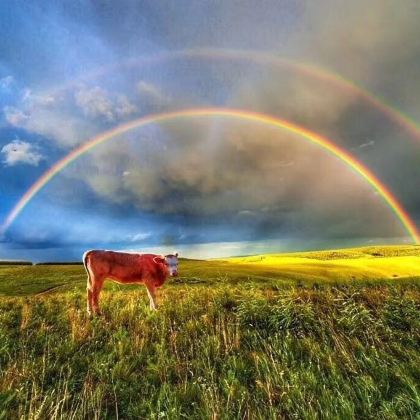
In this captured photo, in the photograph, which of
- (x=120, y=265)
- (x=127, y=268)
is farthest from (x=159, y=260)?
(x=120, y=265)

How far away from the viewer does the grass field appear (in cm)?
525

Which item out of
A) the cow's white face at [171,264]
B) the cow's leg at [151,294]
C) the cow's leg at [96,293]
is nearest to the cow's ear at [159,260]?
the cow's white face at [171,264]

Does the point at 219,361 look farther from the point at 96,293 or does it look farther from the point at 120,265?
the point at 120,265

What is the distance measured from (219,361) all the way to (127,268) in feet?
29.2

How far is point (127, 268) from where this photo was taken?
15.2 meters

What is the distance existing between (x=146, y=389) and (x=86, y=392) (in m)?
0.89

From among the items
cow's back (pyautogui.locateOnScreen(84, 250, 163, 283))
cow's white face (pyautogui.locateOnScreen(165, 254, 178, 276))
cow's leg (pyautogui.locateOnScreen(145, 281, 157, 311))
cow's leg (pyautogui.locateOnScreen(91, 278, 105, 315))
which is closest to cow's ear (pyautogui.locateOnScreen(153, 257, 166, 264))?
cow's back (pyautogui.locateOnScreen(84, 250, 163, 283))

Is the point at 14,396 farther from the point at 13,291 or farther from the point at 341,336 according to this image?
the point at 13,291

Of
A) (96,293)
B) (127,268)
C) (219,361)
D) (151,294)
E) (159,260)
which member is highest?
(159,260)

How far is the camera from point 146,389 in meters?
5.88

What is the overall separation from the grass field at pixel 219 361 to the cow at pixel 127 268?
96.7 inches

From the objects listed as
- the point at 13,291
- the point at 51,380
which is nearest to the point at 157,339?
the point at 51,380

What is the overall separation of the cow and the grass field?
2.46 m

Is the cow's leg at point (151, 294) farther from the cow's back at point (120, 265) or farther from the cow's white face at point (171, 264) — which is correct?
the cow's white face at point (171, 264)
